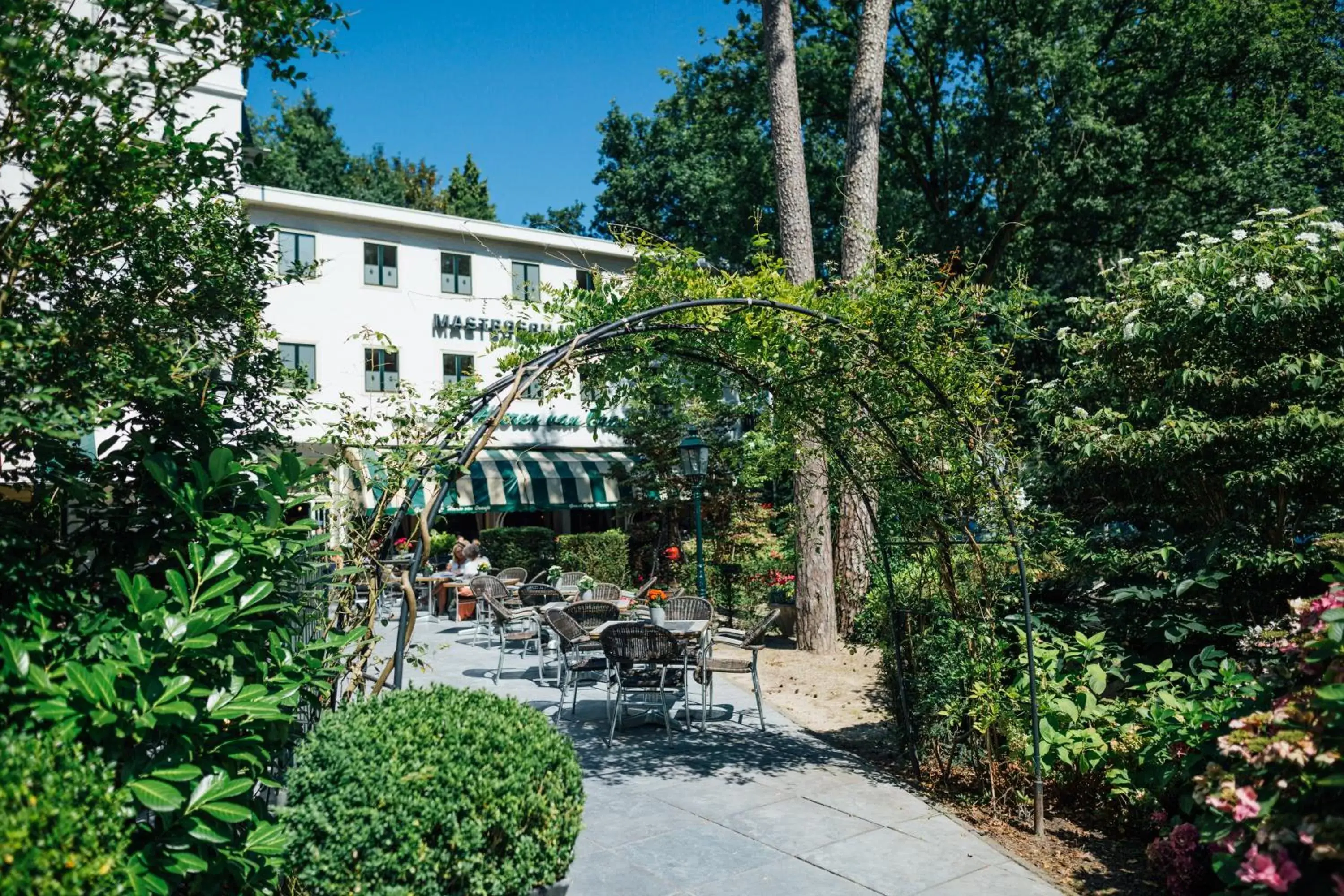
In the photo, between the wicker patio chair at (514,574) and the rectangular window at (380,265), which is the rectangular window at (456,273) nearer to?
the rectangular window at (380,265)

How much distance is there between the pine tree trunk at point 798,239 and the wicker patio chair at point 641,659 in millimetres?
4648

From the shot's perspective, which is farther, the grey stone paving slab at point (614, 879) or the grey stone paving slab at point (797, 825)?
the grey stone paving slab at point (797, 825)

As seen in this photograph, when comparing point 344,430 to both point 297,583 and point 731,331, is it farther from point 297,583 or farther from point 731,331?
point 731,331

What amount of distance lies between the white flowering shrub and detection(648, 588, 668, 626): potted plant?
4405 millimetres

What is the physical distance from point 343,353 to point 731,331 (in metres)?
18.0

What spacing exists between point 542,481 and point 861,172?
1354 centimetres

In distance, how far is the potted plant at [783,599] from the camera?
14188 mm

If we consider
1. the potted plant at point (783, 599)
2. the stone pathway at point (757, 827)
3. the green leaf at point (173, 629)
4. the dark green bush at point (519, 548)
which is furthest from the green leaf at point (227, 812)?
the dark green bush at point (519, 548)

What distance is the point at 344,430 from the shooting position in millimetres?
4844

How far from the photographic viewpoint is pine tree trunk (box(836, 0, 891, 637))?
12.6 metres

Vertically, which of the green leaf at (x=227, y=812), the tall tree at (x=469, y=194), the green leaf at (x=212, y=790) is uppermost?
the tall tree at (x=469, y=194)

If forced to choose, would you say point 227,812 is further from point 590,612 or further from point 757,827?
point 590,612

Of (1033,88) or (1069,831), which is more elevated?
(1033,88)

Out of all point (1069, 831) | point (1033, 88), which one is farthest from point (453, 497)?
point (1033, 88)
